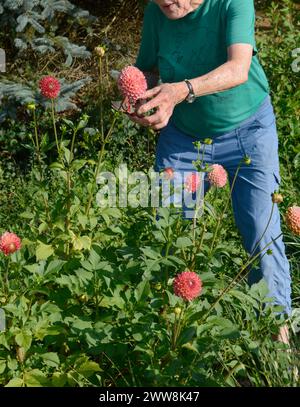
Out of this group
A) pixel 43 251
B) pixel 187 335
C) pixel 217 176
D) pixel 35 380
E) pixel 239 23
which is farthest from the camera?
pixel 239 23

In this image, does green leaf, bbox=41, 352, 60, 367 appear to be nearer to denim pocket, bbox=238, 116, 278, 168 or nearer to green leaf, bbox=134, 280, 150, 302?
green leaf, bbox=134, 280, 150, 302

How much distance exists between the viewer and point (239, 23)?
263 centimetres

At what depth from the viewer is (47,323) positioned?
→ 230 cm

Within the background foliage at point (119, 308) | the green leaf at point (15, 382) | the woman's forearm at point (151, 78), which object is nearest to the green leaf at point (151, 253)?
the background foliage at point (119, 308)

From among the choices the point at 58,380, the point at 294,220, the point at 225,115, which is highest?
the point at 225,115

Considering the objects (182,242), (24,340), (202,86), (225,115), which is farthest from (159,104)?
(24,340)

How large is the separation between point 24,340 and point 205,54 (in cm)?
124

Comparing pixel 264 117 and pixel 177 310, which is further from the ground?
pixel 264 117

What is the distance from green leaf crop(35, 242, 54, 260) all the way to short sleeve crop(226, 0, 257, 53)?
0.92 meters

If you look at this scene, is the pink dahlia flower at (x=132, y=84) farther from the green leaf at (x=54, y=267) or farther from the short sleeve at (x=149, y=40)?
the short sleeve at (x=149, y=40)

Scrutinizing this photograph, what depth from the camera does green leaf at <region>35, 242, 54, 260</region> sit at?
244cm

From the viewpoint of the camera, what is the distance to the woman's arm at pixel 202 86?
2.37 meters

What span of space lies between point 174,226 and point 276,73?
7.99 feet

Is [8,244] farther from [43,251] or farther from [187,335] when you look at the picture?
[187,335]
